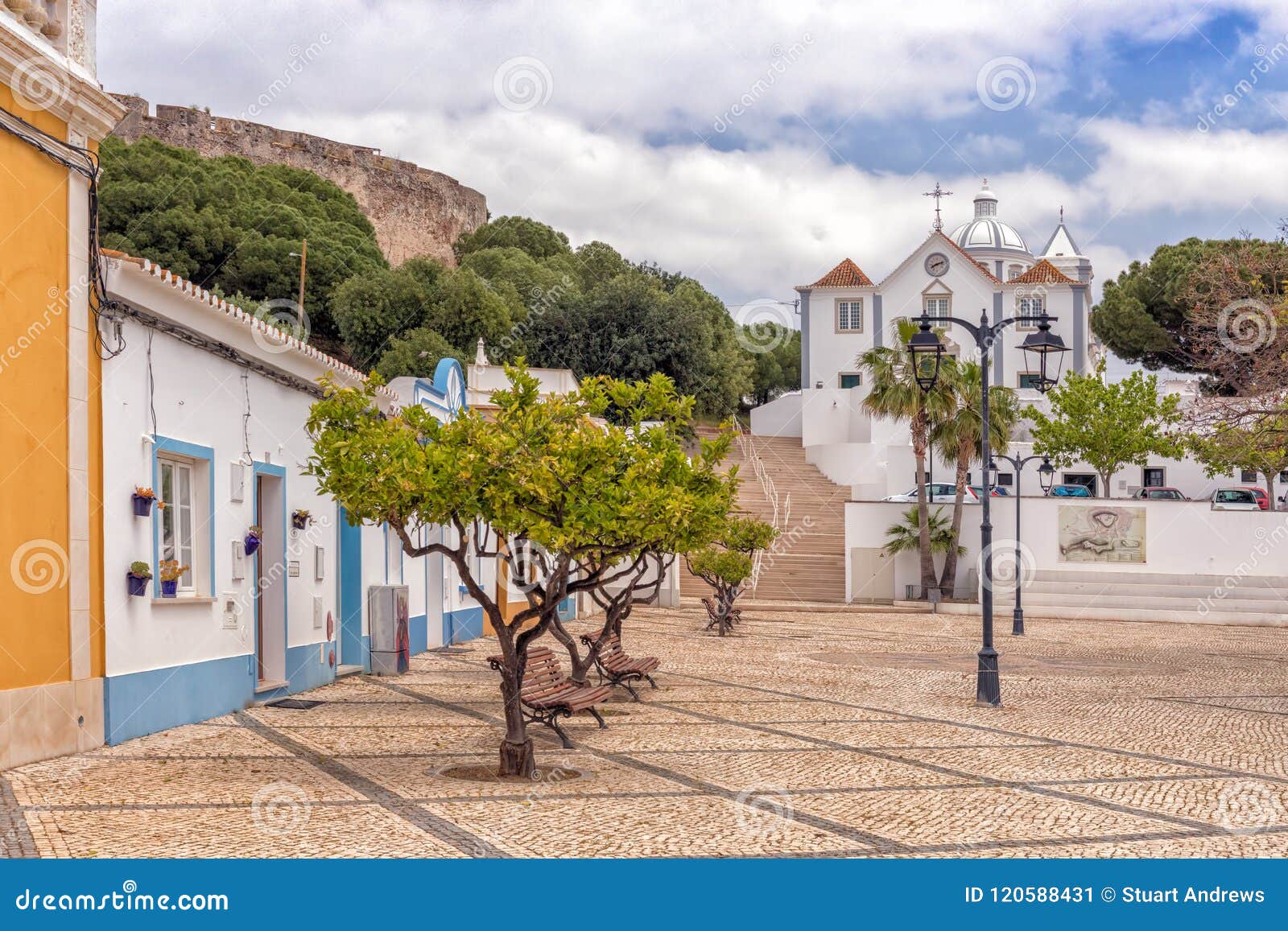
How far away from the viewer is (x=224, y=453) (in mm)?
12836

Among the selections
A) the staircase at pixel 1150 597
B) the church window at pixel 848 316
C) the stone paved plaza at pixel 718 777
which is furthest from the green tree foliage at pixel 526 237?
the stone paved plaza at pixel 718 777

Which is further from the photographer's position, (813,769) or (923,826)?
(813,769)

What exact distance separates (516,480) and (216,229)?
143ft

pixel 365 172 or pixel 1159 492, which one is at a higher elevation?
pixel 365 172

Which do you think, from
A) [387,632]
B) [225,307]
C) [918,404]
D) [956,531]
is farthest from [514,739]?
[956,531]

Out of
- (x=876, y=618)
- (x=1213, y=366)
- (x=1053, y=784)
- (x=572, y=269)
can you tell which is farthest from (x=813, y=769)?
(x=572, y=269)

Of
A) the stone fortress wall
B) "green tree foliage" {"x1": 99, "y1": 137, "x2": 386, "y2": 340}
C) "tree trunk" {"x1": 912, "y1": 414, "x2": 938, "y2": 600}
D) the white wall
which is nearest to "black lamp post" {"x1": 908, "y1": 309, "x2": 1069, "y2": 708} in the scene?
"tree trunk" {"x1": 912, "y1": 414, "x2": 938, "y2": 600}

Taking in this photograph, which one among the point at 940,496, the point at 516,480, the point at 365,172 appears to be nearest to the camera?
the point at 516,480

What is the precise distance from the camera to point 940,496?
3912 centimetres

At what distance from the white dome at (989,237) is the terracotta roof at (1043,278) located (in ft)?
35.5

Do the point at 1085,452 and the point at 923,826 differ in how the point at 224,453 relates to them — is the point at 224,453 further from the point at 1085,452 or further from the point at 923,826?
the point at 1085,452

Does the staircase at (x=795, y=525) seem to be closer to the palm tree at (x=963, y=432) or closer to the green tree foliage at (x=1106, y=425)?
the palm tree at (x=963, y=432)

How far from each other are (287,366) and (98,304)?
4.07m

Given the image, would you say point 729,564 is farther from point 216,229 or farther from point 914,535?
point 216,229
